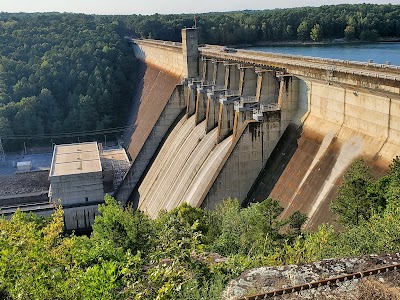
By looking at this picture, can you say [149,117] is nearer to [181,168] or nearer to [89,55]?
[181,168]

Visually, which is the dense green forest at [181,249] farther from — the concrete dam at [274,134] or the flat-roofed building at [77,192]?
the flat-roofed building at [77,192]

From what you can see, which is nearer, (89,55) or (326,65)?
(326,65)

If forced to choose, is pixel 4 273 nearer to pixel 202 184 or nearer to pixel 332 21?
pixel 202 184

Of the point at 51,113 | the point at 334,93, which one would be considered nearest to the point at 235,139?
the point at 334,93

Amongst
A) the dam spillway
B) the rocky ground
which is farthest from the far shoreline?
the rocky ground

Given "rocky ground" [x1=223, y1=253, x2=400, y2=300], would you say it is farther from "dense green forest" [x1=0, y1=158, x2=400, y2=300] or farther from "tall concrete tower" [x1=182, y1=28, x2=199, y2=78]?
"tall concrete tower" [x1=182, y1=28, x2=199, y2=78]

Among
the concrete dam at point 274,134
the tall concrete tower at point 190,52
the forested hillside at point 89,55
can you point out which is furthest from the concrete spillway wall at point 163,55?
the concrete dam at point 274,134

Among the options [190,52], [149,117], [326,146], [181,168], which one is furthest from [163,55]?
[326,146]
